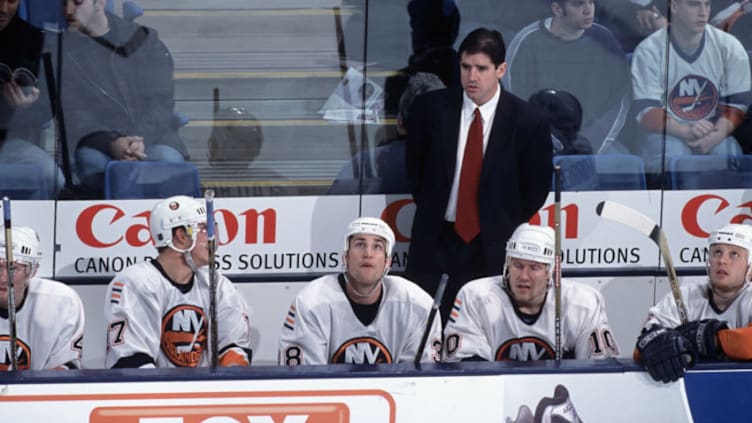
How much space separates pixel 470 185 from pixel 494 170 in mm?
131

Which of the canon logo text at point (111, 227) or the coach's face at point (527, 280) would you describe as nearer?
the coach's face at point (527, 280)

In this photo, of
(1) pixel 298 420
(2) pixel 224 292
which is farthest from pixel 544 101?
(1) pixel 298 420

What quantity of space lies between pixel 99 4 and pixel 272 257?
1523 millimetres

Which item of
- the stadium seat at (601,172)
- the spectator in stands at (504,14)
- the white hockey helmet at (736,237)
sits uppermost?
the spectator in stands at (504,14)

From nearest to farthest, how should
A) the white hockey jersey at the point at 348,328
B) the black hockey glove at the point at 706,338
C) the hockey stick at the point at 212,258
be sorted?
the black hockey glove at the point at 706,338 < the hockey stick at the point at 212,258 < the white hockey jersey at the point at 348,328

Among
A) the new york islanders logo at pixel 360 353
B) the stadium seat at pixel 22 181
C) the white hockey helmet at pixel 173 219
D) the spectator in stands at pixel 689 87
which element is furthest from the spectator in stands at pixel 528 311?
the stadium seat at pixel 22 181

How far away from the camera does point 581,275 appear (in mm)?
6707

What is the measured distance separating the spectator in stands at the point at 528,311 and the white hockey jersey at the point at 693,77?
168cm

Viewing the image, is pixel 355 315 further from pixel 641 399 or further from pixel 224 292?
pixel 641 399

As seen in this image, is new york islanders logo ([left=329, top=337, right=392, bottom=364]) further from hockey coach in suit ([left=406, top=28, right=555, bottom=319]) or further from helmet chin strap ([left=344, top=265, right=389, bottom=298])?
hockey coach in suit ([left=406, top=28, right=555, bottom=319])

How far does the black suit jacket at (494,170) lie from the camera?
19.5 feet

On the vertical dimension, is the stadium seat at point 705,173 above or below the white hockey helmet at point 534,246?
above

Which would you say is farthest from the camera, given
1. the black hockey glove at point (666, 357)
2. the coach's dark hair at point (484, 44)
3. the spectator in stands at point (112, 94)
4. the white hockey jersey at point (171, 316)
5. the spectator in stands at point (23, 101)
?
the spectator in stands at point (112, 94)

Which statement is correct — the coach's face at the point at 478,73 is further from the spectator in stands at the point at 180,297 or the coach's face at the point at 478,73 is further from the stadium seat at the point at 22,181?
the stadium seat at the point at 22,181
